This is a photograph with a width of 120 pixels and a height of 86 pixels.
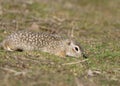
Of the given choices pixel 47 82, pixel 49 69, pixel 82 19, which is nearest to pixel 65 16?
pixel 82 19

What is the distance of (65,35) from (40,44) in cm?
265

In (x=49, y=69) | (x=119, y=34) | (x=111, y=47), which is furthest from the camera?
(x=119, y=34)

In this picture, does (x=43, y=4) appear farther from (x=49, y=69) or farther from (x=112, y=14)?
(x=49, y=69)

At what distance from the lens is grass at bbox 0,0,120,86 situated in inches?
333

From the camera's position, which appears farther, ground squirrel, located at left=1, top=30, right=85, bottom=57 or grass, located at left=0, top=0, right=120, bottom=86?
ground squirrel, located at left=1, top=30, right=85, bottom=57

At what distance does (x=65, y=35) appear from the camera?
42.7 feet

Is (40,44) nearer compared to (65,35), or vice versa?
(40,44)

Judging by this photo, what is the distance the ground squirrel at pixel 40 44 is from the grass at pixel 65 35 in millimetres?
307

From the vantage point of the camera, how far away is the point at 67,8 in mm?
17016

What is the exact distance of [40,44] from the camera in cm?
1041

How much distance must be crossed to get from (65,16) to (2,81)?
806 cm

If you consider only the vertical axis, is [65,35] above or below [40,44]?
above

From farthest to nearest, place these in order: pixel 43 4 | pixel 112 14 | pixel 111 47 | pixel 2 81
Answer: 1. pixel 112 14
2. pixel 43 4
3. pixel 111 47
4. pixel 2 81

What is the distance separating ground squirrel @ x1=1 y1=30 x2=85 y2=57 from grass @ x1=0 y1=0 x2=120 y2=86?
0.31 m
